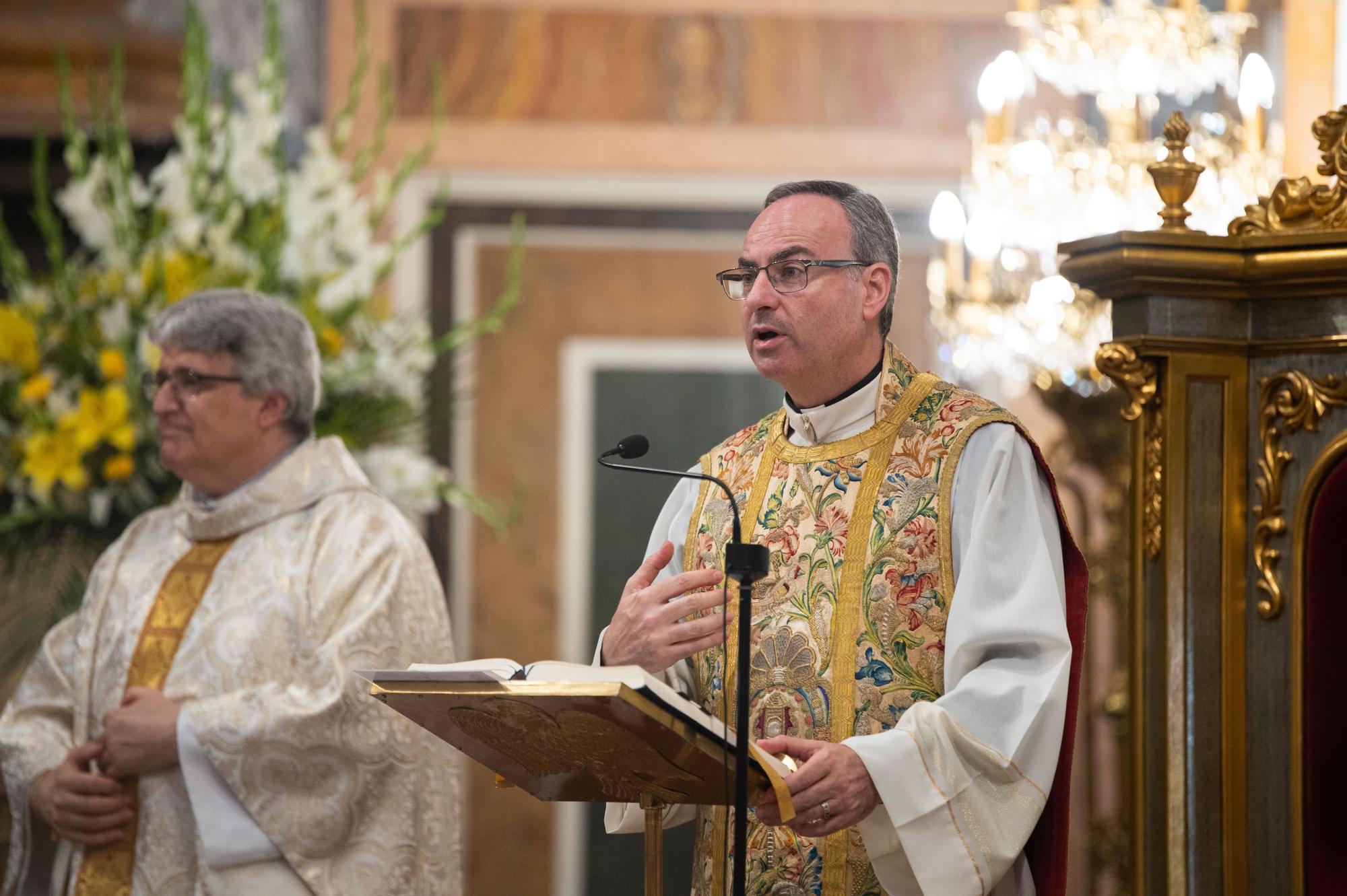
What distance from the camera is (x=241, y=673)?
323 centimetres

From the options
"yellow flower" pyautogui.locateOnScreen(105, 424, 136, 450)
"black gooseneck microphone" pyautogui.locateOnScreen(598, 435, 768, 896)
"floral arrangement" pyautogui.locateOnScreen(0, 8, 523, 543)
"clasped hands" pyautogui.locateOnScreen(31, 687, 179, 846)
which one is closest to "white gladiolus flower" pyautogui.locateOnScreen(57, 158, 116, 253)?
"floral arrangement" pyautogui.locateOnScreen(0, 8, 523, 543)

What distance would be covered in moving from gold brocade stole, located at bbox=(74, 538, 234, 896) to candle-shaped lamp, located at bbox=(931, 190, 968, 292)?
2399 millimetres

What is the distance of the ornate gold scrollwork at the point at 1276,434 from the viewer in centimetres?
263

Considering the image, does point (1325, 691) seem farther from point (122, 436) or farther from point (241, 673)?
point (122, 436)

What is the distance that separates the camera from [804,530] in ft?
8.97

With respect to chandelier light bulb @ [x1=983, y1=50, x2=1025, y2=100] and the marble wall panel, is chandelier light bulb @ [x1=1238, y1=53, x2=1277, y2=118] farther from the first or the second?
the marble wall panel

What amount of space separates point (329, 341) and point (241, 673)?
0.92 meters

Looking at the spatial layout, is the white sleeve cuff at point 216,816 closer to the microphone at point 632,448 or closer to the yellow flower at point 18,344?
the yellow flower at point 18,344

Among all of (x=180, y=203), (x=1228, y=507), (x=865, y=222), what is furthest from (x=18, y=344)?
(x=1228, y=507)

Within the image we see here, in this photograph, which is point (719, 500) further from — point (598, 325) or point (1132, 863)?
point (598, 325)

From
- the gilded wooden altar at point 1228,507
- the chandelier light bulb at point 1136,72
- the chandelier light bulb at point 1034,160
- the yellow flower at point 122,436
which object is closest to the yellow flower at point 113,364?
the yellow flower at point 122,436

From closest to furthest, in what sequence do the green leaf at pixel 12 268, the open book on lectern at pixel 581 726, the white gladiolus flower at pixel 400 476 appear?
1. the open book on lectern at pixel 581 726
2. the green leaf at pixel 12 268
3. the white gladiolus flower at pixel 400 476

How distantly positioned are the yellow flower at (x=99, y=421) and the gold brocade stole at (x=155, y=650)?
32cm

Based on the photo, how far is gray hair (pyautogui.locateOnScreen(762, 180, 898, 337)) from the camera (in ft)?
8.93
